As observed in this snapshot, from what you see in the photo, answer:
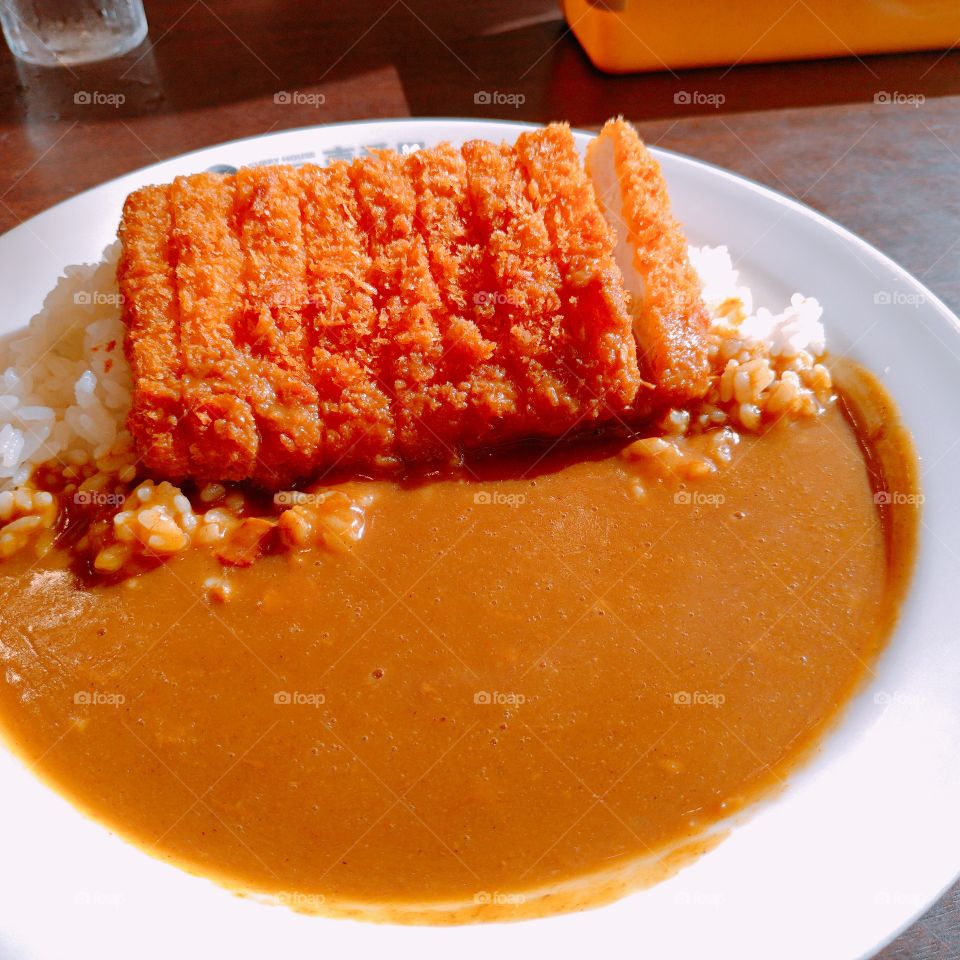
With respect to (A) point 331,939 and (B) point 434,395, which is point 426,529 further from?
(A) point 331,939

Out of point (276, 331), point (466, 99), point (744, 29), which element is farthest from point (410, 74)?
point (276, 331)

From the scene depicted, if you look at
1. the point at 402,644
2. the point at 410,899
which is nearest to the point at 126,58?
the point at 402,644

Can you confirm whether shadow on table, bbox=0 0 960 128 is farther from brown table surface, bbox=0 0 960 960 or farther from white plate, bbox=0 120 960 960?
white plate, bbox=0 120 960 960

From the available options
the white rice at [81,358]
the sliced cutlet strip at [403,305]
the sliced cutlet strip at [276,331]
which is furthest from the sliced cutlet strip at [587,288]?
→ the sliced cutlet strip at [276,331]

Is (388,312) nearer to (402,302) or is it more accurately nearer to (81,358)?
(402,302)

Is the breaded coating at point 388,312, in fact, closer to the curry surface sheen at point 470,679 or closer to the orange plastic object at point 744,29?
the curry surface sheen at point 470,679
